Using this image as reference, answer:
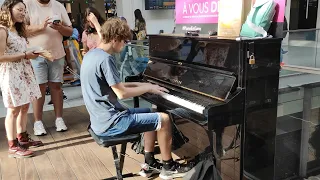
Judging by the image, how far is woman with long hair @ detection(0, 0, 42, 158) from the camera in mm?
2584

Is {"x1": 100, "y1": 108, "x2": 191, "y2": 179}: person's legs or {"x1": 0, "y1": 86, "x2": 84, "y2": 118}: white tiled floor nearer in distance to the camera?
{"x1": 100, "y1": 108, "x2": 191, "y2": 179}: person's legs

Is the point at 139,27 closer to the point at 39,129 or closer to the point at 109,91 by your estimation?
the point at 39,129

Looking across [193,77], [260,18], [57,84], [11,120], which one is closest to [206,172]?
[193,77]

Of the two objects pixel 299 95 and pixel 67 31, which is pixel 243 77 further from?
pixel 67 31

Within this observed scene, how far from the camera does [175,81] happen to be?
2322 millimetres

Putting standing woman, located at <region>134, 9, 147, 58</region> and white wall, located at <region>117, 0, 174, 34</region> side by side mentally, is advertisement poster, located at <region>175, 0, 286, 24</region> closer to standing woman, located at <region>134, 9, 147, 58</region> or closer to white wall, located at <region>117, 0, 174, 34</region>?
standing woman, located at <region>134, 9, 147, 58</region>

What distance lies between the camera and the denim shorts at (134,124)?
204cm

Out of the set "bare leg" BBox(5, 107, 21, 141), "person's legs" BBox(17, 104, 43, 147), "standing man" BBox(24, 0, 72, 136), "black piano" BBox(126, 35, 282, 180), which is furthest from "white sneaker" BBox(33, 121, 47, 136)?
"black piano" BBox(126, 35, 282, 180)

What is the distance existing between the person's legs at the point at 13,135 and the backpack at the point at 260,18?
83.5 inches

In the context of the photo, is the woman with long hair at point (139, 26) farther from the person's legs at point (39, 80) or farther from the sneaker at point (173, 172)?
the sneaker at point (173, 172)

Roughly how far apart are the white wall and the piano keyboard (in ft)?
15.4

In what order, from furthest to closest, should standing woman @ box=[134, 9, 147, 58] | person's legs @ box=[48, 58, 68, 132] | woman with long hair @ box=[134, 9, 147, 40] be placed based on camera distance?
woman with long hair @ box=[134, 9, 147, 40], standing woman @ box=[134, 9, 147, 58], person's legs @ box=[48, 58, 68, 132]

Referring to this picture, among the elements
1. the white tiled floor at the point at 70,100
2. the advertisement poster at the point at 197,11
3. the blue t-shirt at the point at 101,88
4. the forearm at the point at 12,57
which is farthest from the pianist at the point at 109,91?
the white tiled floor at the point at 70,100

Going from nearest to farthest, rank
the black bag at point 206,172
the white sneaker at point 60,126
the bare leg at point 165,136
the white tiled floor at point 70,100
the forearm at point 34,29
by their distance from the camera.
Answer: the black bag at point 206,172, the bare leg at point 165,136, the forearm at point 34,29, the white sneaker at point 60,126, the white tiled floor at point 70,100
